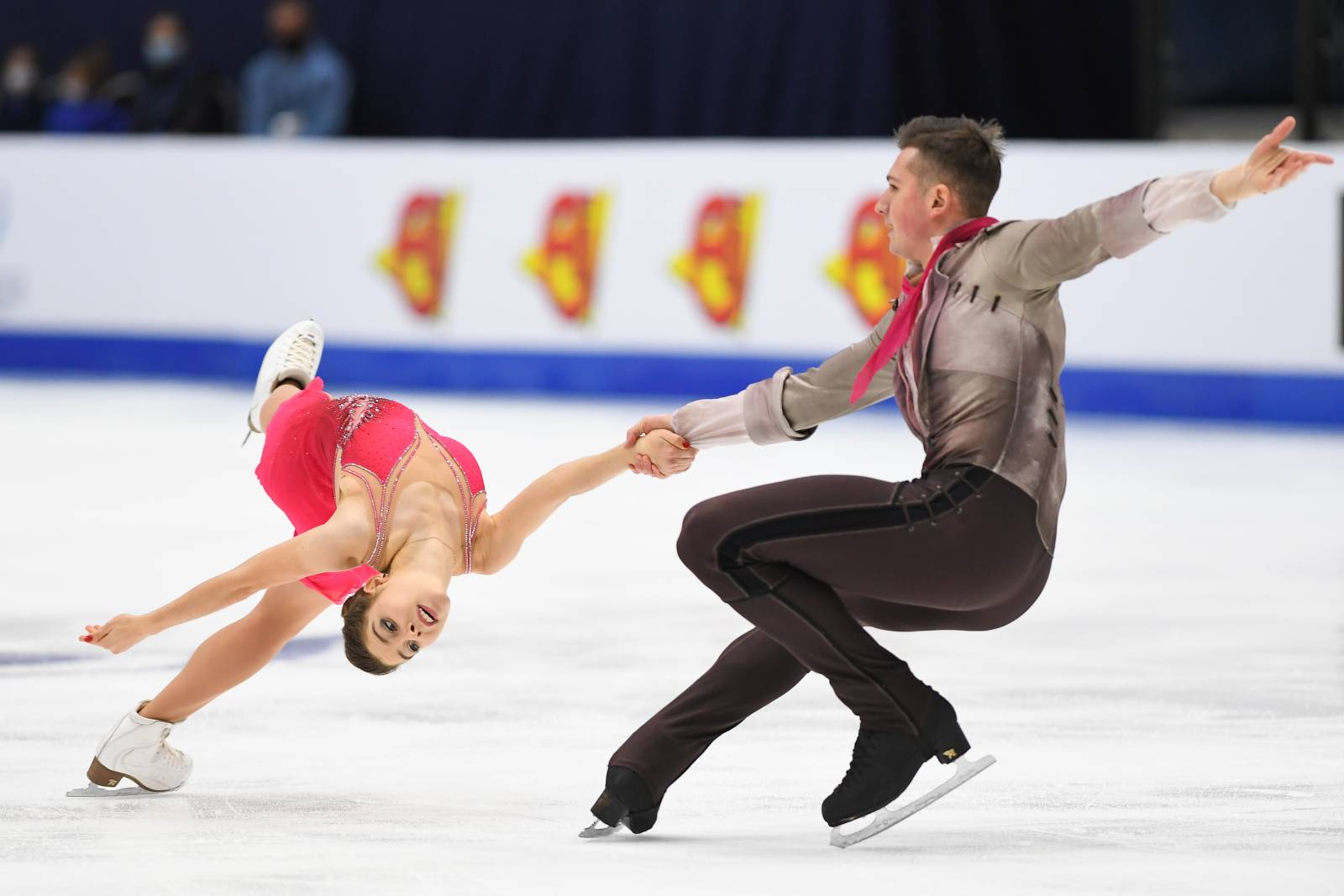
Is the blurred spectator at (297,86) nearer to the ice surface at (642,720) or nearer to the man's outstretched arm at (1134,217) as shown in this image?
the ice surface at (642,720)

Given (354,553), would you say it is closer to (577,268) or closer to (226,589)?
(226,589)

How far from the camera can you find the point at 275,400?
4285 millimetres

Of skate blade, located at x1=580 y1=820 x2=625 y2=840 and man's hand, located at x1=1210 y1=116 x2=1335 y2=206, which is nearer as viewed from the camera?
man's hand, located at x1=1210 y1=116 x2=1335 y2=206

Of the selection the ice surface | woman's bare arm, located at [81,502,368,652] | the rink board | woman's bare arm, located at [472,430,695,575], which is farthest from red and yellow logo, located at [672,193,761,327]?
woman's bare arm, located at [81,502,368,652]

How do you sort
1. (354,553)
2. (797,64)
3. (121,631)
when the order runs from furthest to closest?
1. (797,64)
2. (354,553)
3. (121,631)

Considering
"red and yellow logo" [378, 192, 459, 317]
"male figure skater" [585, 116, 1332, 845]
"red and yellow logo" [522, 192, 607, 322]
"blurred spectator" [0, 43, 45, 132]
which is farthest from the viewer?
"blurred spectator" [0, 43, 45, 132]

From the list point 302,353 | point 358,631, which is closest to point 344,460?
point 358,631

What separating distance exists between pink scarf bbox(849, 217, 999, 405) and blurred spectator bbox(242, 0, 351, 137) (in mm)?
9440

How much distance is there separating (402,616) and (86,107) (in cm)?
993

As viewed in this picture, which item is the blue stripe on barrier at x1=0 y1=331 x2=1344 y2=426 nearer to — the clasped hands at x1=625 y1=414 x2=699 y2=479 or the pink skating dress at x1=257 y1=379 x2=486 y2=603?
the pink skating dress at x1=257 y1=379 x2=486 y2=603

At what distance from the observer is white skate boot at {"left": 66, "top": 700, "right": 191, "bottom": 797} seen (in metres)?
3.53

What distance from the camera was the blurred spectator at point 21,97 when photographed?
43.6ft

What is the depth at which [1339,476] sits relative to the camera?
745 cm

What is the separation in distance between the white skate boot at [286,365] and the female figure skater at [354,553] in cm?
37
